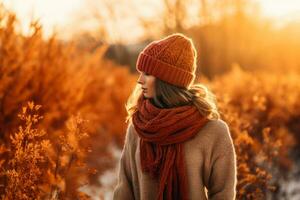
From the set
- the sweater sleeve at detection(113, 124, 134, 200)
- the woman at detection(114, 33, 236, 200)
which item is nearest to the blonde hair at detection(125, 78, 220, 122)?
the woman at detection(114, 33, 236, 200)

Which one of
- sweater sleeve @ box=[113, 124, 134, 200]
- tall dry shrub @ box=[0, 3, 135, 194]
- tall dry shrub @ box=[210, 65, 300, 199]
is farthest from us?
tall dry shrub @ box=[0, 3, 135, 194]

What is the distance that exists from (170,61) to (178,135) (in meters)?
0.40

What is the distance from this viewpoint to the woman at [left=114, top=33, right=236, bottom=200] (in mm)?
2697

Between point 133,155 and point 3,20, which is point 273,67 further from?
point 133,155

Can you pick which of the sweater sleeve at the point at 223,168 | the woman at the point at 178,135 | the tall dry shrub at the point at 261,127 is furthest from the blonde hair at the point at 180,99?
the tall dry shrub at the point at 261,127

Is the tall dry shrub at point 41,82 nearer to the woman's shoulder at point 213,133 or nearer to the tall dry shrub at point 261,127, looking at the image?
the woman's shoulder at point 213,133

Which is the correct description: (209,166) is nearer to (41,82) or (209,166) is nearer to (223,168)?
(223,168)

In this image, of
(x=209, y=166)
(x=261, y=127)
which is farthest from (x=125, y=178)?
(x=261, y=127)

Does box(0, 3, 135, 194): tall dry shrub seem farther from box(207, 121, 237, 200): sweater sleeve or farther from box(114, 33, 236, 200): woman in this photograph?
box(207, 121, 237, 200): sweater sleeve

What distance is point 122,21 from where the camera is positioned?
993 inches

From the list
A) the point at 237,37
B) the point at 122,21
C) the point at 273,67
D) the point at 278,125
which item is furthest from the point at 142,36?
the point at 278,125

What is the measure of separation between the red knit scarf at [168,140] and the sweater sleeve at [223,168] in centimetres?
13

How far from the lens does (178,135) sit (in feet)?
8.87

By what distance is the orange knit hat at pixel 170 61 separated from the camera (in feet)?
9.00
